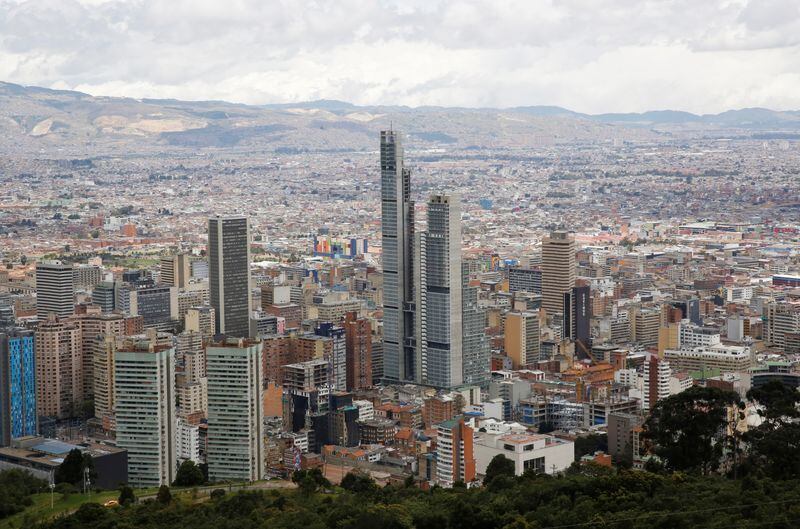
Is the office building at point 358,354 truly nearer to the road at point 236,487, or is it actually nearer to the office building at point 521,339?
the office building at point 521,339

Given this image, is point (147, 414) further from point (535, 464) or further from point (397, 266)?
point (397, 266)

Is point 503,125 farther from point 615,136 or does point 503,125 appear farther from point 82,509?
point 82,509

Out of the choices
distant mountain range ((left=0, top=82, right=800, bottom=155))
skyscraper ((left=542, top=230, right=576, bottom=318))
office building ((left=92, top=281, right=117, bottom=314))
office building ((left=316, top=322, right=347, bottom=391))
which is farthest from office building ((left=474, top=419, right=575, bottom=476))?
distant mountain range ((left=0, top=82, right=800, bottom=155))

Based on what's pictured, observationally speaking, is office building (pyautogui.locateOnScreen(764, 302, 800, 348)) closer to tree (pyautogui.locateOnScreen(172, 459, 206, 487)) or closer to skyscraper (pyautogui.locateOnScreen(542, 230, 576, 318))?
skyscraper (pyautogui.locateOnScreen(542, 230, 576, 318))

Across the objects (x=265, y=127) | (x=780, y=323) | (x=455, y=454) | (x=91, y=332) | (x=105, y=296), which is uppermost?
(x=265, y=127)

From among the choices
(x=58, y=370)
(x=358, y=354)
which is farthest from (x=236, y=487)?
(x=358, y=354)

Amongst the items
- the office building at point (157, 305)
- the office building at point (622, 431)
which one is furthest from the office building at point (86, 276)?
the office building at point (622, 431)
